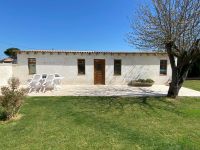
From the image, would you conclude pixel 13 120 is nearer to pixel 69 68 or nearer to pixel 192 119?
pixel 192 119

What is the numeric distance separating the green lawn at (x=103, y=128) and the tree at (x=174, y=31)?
2.47 meters

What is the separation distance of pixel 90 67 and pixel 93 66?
0.95 feet

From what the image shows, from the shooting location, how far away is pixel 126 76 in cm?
1572

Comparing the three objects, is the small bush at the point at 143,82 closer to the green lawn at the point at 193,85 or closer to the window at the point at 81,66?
the green lawn at the point at 193,85

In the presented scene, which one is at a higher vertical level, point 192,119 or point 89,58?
point 89,58

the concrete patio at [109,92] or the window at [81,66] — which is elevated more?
the window at [81,66]

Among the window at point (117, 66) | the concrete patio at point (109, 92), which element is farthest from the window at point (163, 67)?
the window at point (117, 66)

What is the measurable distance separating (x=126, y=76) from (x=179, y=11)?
346 inches

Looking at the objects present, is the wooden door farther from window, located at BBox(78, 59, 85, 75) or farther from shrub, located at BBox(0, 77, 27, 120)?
shrub, located at BBox(0, 77, 27, 120)

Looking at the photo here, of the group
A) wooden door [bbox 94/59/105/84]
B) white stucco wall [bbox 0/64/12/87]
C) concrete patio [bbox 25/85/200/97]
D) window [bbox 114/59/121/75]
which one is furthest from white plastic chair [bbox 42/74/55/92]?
window [bbox 114/59/121/75]

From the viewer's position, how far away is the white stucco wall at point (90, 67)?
48.1ft

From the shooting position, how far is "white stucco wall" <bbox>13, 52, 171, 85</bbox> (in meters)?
14.7

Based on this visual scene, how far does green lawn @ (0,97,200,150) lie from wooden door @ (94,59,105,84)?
795 centimetres

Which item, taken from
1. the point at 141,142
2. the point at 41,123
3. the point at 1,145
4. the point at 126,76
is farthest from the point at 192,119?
the point at 126,76
